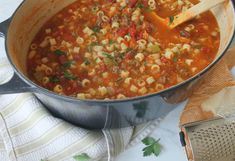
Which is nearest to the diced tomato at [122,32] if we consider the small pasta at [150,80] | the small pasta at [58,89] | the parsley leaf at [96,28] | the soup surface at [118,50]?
the soup surface at [118,50]

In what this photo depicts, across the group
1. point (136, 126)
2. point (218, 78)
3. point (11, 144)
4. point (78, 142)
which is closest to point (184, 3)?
point (218, 78)

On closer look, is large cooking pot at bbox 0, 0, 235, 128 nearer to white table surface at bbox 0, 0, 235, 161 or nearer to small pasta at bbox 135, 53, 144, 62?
white table surface at bbox 0, 0, 235, 161

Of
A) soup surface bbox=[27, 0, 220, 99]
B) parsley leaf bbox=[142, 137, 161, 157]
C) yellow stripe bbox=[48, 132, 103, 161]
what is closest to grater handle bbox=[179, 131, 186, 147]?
parsley leaf bbox=[142, 137, 161, 157]

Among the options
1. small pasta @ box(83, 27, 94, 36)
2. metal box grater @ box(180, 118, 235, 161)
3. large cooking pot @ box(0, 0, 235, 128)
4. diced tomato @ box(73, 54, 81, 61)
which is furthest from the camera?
small pasta @ box(83, 27, 94, 36)

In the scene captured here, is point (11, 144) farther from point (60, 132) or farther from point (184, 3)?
point (184, 3)

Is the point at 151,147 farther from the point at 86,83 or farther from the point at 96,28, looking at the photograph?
the point at 96,28

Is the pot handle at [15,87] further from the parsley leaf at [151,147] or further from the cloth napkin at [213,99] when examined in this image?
the cloth napkin at [213,99]

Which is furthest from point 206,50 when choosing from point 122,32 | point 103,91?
point 103,91
